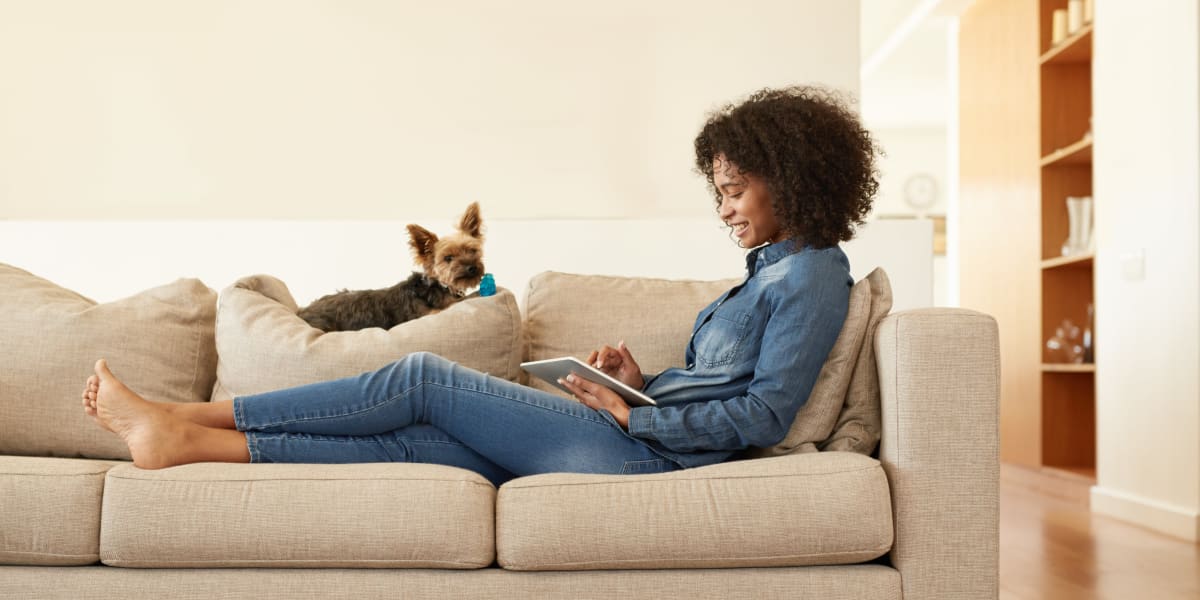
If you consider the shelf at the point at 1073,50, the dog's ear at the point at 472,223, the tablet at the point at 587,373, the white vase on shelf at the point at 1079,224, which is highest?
the shelf at the point at 1073,50

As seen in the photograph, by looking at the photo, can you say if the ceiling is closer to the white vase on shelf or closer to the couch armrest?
the white vase on shelf

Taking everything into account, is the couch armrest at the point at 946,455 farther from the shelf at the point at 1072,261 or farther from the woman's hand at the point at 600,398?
the shelf at the point at 1072,261

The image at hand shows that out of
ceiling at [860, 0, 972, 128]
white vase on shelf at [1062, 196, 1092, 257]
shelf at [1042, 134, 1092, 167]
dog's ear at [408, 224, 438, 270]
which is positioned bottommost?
dog's ear at [408, 224, 438, 270]

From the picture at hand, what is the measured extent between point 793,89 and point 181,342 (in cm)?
158

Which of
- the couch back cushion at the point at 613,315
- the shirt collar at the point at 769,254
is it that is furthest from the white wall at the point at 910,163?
the shirt collar at the point at 769,254

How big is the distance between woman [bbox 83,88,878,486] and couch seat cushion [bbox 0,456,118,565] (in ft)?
0.41

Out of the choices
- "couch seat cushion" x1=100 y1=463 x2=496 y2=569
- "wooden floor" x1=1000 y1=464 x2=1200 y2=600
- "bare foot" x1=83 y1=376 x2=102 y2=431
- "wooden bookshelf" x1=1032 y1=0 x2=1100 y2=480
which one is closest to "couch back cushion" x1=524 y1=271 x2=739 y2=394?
"couch seat cushion" x1=100 y1=463 x2=496 y2=569

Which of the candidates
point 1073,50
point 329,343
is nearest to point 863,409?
point 329,343

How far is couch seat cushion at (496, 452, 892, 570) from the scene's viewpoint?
71.5 inches

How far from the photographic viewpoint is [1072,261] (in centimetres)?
520

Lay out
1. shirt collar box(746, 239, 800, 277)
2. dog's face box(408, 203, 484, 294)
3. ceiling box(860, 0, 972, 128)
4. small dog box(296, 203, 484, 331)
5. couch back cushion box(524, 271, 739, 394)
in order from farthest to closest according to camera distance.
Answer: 1. ceiling box(860, 0, 972, 128)
2. dog's face box(408, 203, 484, 294)
3. small dog box(296, 203, 484, 331)
4. couch back cushion box(524, 271, 739, 394)
5. shirt collar box(746, 239, 800, 277)

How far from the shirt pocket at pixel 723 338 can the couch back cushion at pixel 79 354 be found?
1235 mm

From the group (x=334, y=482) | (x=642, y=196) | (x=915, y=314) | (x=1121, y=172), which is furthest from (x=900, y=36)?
(x=334, y=482)

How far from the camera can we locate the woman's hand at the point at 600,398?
6.77 feet
